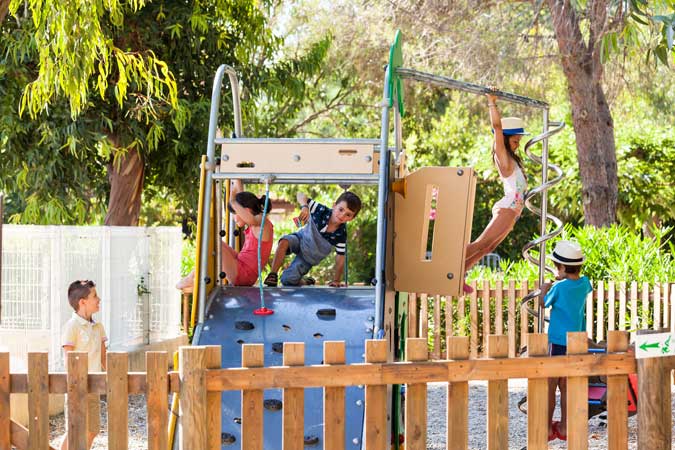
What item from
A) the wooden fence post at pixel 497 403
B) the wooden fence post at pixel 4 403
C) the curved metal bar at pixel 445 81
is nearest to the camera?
the wooden fence post at pixel 4 403

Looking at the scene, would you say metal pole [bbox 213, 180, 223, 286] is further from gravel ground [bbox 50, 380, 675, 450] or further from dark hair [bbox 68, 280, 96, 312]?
gravel ground [bbox 50, 380, 675, 450]

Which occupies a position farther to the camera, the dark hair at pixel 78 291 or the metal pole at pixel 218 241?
the metal pole at pixel 218 241

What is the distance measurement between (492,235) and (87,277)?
4582 millimetres

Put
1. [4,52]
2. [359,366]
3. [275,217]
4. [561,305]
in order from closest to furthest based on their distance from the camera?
[359,366] → [561,305] → [4,52] → [275,217]

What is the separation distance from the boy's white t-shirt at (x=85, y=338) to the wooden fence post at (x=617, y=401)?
3279 mm

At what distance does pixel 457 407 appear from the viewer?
192 inches

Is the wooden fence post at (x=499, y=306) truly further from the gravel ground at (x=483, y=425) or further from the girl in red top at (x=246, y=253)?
the girl in red top at (x=246, y=253)

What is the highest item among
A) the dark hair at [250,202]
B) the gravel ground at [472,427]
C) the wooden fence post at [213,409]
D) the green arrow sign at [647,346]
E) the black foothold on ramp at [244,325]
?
the dark hair at [250,202]

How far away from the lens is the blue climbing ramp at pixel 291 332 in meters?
5.79

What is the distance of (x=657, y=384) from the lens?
16.7ft

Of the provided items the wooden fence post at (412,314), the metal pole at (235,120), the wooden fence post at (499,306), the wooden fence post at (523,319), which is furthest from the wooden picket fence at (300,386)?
the wooden fence post at (412,314)

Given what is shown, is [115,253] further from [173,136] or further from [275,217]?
[275,217]

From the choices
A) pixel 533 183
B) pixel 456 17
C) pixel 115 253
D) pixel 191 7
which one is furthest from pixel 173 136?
pixel 533 183

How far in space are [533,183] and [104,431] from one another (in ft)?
47.9
